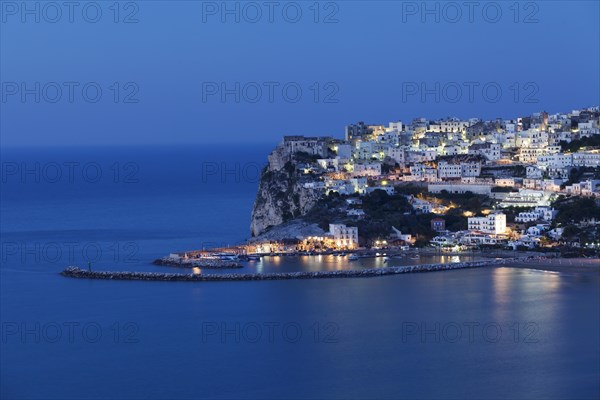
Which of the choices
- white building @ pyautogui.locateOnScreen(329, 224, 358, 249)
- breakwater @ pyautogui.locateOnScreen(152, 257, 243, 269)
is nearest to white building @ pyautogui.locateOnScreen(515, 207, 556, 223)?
white building @ pyautogui.locateOnScreen(329, 224, 358, 249)

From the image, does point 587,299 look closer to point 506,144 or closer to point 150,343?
point 150,343

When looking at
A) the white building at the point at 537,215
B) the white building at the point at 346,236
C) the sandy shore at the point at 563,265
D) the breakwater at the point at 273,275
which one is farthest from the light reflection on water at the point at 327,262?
the white building at the point at 537,215

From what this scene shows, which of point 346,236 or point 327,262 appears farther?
point 346,236

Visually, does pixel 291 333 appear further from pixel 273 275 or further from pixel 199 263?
pixel 199 263

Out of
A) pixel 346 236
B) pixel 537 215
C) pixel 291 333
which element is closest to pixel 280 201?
pixel 346 236

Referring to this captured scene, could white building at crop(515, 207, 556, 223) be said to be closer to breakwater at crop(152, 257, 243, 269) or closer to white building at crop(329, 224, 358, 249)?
white building at crop(329, 224, 358, 249)

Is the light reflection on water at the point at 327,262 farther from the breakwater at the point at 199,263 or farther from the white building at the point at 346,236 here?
the white building at the point at 346,236

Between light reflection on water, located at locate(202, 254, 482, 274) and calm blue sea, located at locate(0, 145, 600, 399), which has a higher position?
light reflection on water, located at locate(202, 254, 482, 274)
